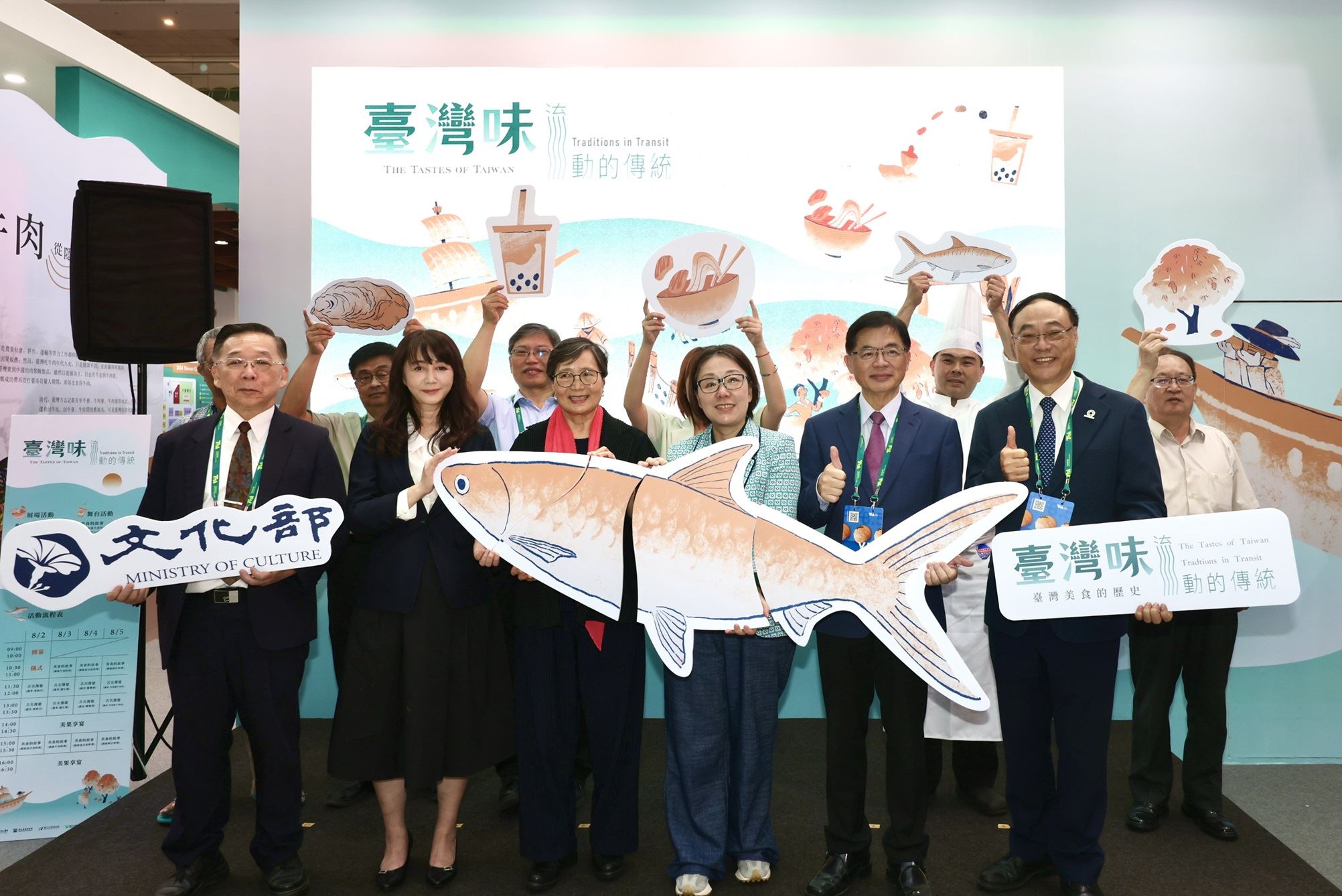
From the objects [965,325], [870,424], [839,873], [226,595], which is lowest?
[839,873]

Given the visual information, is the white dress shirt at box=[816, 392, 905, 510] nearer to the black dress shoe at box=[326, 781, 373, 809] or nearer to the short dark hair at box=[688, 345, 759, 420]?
the short dark hair at box=[688, 345, 759, 420]

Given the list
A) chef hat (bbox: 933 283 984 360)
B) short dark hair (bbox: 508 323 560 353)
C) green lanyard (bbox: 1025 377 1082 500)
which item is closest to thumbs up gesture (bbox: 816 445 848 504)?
green lanyard (bbox: 1025 377 1082 500)

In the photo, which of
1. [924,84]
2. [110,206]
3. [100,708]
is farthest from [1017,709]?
[110,206]

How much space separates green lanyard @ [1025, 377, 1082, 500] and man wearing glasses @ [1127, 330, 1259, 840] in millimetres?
986

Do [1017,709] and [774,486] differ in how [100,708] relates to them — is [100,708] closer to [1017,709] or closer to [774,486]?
[774,486]

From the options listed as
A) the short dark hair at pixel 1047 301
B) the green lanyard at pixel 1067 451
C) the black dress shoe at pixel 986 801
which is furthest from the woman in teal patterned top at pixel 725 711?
the black dress shoe at pixel 986 801

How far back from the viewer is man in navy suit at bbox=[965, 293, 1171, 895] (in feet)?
7.64

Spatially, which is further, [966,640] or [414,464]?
[966,640]

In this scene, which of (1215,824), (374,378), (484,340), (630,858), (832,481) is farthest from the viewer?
(484,340)

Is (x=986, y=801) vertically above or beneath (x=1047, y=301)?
beneath

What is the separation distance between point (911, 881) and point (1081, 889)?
0.51m

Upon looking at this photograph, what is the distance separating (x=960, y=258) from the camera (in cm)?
363

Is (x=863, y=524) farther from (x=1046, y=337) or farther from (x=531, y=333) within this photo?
(x=531, y=333)

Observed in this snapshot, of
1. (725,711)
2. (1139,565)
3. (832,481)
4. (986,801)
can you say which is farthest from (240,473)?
(986,801)
